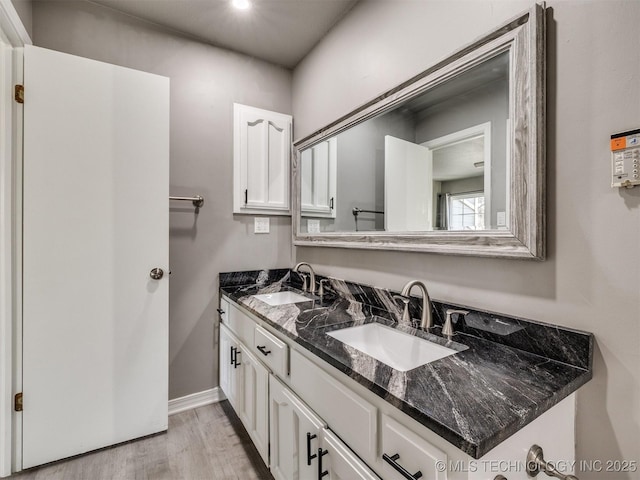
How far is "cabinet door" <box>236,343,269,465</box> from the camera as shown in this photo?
4.62ft

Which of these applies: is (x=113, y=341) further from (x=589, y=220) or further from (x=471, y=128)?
(x=589, y=220)

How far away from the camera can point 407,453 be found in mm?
703

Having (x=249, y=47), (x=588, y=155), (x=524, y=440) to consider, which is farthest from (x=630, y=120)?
(x=249, y=47)

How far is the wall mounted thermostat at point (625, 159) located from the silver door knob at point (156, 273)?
6.49 feet

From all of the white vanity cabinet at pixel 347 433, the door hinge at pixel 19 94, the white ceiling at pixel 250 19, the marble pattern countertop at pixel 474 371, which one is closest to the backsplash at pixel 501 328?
the marble pattern countertop at pixel 474 371

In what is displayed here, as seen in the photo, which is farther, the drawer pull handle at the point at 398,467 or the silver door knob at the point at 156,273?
the silver door knob at the point at 156,273

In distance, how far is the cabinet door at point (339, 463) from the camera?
821 millimetres

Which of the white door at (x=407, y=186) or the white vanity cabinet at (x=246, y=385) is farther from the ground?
the white door at (x=407, y=186)

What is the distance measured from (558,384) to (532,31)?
1.02m

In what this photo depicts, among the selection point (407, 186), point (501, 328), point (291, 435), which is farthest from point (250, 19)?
point (291, 435)

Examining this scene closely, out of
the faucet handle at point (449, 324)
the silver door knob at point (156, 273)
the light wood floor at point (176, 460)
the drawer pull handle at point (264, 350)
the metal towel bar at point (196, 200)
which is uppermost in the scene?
the metal towel bar at point (196, 200)

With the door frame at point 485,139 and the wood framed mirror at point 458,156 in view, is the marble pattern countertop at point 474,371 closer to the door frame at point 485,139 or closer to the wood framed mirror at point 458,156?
the wood framed mirror at point 458,156

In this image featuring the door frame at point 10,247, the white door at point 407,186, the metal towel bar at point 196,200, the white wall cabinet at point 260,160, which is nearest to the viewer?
the white door at point 407,186

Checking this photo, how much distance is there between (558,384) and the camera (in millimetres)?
784
